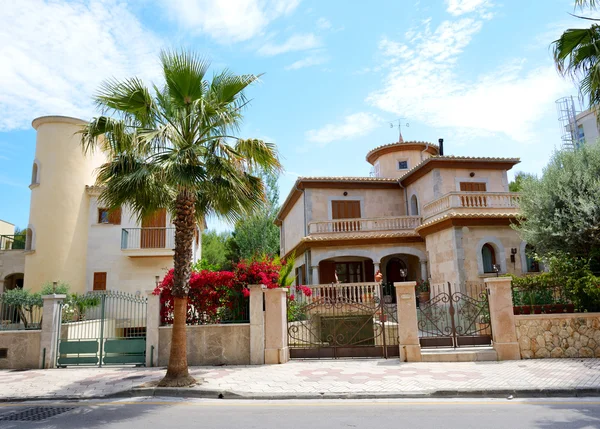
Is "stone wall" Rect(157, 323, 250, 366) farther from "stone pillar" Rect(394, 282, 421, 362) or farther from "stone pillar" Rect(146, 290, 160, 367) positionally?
"stone pillar" Rect(394, 282, 421, 362)

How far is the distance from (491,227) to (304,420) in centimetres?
1458

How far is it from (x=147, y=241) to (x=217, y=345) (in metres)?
12.1

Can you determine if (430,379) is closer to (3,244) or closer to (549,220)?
(549,220)

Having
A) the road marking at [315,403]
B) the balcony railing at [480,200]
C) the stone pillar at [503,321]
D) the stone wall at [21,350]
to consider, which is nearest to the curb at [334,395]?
the road marking at [315,403]

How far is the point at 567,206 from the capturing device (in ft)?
→ 39.7

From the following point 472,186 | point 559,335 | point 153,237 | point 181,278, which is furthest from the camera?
point 472,186

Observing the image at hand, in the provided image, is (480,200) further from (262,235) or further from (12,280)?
(12,280)

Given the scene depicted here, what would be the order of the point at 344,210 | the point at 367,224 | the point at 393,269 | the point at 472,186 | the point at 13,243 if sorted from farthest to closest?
the point at 13,243, the point at 393,269, the point at 344,210, the point at 367,224, the point at 472,186

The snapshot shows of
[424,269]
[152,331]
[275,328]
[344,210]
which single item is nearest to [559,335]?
[275,328]

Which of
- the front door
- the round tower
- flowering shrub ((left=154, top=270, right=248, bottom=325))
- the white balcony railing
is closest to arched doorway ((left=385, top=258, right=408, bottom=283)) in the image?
the white balcony railing

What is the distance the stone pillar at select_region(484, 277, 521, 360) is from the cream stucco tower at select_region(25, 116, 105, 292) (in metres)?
19.1

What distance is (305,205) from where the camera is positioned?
77.8ft

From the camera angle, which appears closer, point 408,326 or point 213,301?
point 408,326

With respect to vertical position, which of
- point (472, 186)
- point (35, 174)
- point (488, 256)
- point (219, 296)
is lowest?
point (219, 296)
